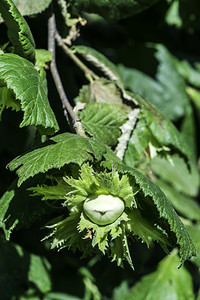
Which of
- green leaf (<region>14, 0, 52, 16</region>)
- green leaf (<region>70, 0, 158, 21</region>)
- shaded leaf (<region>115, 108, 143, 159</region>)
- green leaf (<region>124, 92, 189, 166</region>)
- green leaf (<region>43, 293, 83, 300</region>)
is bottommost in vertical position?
green leaf (<region>43, 293, 83, 300</region>)

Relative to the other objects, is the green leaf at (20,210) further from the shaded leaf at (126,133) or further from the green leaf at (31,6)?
the green leaf at (31,6)

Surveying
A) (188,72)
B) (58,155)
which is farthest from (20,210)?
(188,72)

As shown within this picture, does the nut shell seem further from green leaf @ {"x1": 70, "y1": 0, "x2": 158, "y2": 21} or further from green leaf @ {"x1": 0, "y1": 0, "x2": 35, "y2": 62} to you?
green leaf @ {"x1": 70, "y1": 0, "x2": 158, "y2": 21}

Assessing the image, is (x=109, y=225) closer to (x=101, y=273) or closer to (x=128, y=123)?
(x=128, y=123)

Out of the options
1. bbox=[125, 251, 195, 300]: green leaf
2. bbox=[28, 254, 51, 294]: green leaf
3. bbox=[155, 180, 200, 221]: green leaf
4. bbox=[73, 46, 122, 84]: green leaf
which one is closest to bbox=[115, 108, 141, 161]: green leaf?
bbox=[73, 46, 122, 84]: green leaf

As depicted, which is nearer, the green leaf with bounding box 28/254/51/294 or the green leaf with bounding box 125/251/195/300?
the green leaf with bounding box 28/254/51/294

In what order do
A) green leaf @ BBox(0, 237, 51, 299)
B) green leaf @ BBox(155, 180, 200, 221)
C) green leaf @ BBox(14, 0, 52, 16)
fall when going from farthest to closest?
green leaf @ BBox(155, 180, 200, 221), green leaf @ BBox(0, 237, 51, 299), green leaf @ BBox(14, 0, 52, 16)

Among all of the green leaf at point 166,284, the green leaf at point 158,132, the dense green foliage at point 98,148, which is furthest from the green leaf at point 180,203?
the green leaf at point 158,132
